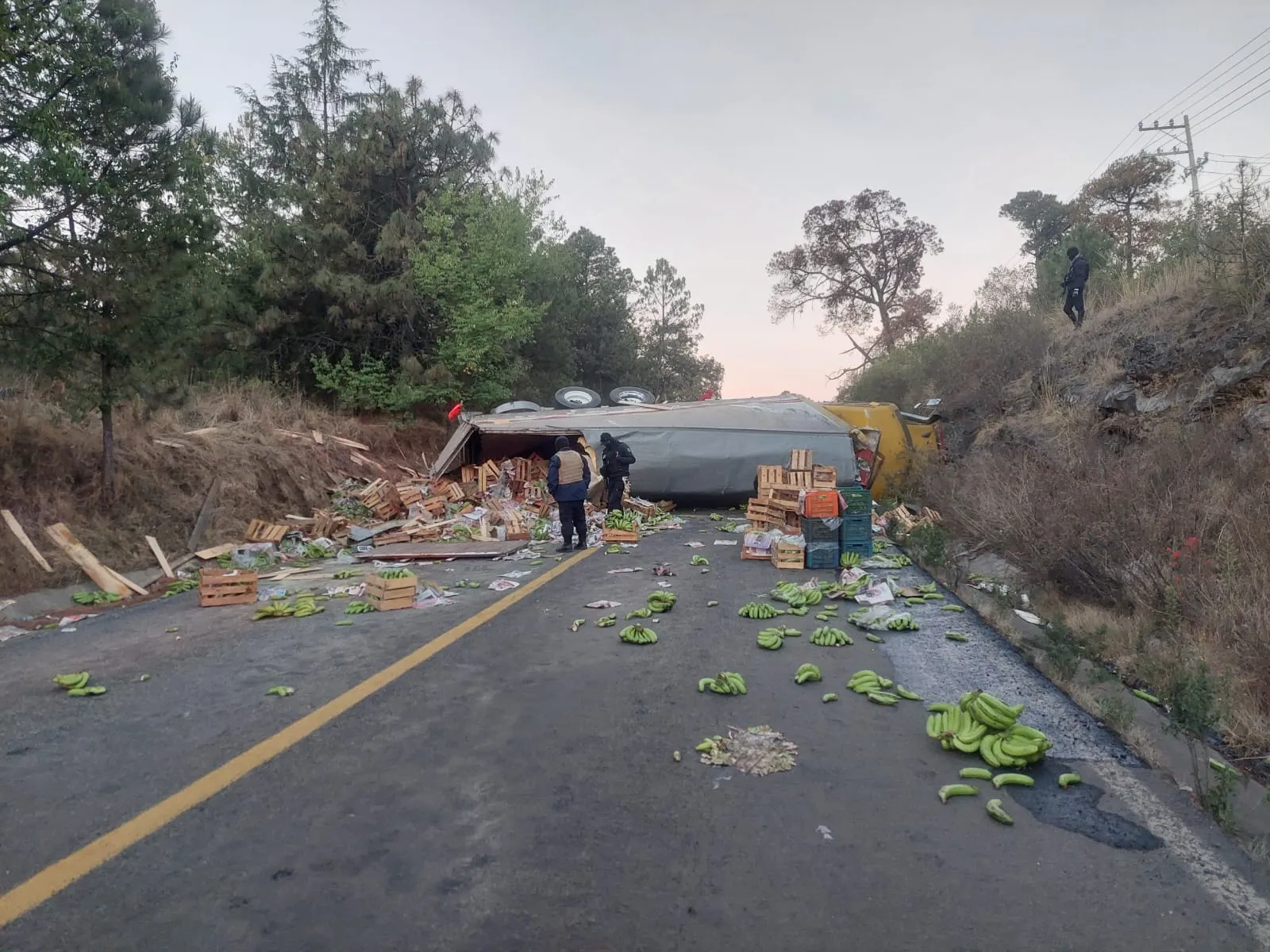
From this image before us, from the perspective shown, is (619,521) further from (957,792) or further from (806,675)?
(957,792)

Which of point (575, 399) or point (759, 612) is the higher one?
point (575, 399)

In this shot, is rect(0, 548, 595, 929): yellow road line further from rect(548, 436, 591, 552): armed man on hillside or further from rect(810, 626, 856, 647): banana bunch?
rect(548, 436, 591, 552): armed man on hillside

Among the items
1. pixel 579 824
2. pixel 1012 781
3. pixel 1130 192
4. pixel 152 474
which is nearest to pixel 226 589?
pixel 152 474

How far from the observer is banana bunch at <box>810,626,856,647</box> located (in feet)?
22.3

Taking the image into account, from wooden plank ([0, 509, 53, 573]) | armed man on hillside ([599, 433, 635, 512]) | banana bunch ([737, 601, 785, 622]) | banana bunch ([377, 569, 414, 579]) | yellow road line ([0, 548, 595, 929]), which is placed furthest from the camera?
armed man on hillside ([599, 433, 635, 512])

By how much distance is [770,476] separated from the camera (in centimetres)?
1523

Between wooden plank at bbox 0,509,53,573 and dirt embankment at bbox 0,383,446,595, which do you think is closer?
wooden plank at bbox 0,509,53,573

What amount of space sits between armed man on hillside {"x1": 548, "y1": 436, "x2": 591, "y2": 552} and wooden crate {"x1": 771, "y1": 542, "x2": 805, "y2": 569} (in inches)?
129

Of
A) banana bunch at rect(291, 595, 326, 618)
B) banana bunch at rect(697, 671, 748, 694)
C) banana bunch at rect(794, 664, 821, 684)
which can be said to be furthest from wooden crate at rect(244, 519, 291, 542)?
banana bunch at rect(794, 664, 821, 684)

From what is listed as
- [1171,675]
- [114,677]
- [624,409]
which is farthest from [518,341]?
[1171,675]

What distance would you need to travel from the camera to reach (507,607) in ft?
27.4

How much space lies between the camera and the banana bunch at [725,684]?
5449 mm

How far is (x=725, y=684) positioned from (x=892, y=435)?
577 inches

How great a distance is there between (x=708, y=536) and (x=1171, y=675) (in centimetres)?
932
